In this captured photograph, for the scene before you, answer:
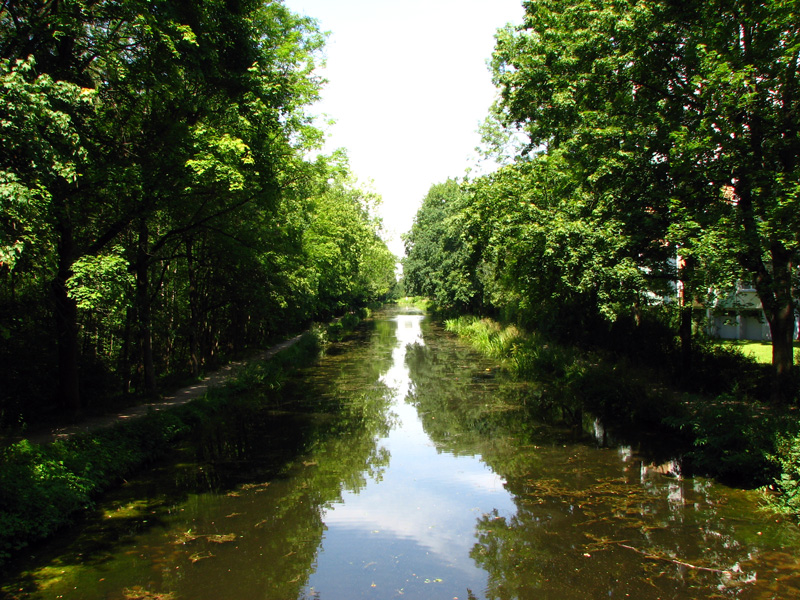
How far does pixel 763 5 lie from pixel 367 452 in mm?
12340

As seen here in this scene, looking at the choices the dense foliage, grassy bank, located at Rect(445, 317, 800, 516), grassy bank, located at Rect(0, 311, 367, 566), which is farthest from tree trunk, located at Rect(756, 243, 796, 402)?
grassy bank, located at Rect(0, 311, 367, 566)

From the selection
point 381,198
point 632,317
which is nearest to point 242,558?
point 632,317

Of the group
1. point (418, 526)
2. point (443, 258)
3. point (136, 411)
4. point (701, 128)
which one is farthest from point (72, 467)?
point (443, 258)

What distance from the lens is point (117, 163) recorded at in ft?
33.7

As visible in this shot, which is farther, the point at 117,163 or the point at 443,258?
the point at 443,258

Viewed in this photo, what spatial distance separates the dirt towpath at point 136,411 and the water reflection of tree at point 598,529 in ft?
23.7

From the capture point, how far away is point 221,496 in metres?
9.41

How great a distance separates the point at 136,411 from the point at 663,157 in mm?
14149

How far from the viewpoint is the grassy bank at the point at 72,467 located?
7.17 meters

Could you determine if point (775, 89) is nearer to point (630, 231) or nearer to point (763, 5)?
point (763, 5)

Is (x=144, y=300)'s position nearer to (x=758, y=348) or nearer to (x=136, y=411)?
(x=136, y=411)

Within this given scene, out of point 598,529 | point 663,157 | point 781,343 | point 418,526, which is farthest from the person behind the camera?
point 663,157

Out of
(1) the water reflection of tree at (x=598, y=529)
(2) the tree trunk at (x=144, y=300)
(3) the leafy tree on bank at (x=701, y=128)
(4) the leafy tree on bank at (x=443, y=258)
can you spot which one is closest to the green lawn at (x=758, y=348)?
(3) the leafy tree on bank at (x=701, y=128)

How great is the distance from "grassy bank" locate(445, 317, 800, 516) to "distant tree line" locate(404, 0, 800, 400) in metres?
1.39
